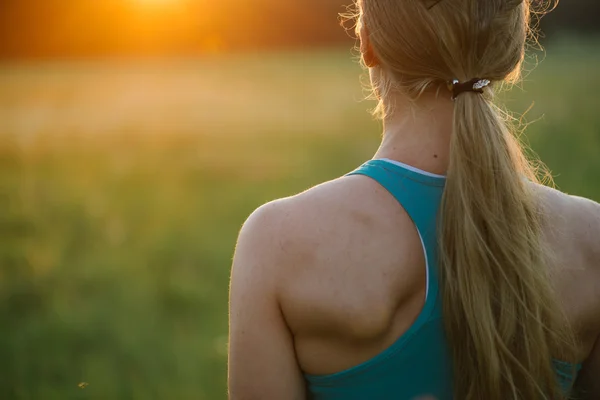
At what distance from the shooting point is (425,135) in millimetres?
1640

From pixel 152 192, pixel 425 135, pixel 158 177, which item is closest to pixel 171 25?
pixel 158 177

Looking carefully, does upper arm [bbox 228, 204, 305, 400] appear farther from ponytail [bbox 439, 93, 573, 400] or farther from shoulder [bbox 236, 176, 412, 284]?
ponytail [bbox 439, 93, 573, 400]

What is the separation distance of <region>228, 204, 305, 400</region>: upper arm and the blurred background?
1.70 m

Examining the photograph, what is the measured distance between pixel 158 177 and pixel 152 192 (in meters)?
0.77

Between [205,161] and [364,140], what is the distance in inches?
95.3

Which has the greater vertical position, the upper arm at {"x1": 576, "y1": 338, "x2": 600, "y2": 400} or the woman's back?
the woman's back

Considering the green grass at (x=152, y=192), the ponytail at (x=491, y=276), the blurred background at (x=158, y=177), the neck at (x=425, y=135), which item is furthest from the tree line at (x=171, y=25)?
the ponytail at (x=491, y=276)

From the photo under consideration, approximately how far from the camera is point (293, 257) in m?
1.56

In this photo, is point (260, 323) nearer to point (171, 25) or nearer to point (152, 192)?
point (152, 192)

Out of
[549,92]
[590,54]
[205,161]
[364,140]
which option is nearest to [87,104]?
[205,161]

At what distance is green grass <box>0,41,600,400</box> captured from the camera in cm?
465

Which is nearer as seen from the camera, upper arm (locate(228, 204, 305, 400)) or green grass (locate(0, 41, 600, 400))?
upper arm (locate(228, 204, 305, 400))

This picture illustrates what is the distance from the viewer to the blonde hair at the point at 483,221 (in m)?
1.55

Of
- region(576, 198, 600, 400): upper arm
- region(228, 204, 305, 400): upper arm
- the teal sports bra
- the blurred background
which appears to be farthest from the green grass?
region(228, 204, 305, 400): upper arm
